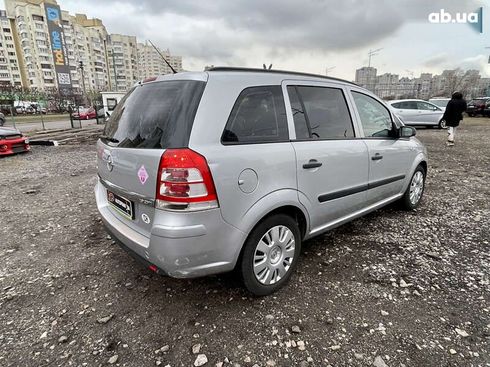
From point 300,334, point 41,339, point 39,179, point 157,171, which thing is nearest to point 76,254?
point 41,339

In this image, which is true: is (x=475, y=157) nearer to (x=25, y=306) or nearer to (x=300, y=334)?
(x=300, y=334)

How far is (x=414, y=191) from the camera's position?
4230 millimetres

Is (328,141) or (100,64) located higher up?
(100,64)

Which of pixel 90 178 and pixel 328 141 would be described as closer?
pixel 328 141

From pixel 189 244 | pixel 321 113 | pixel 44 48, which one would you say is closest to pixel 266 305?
pixel 189 244

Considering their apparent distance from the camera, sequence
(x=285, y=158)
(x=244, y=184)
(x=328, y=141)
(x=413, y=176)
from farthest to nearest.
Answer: (x=413, y=176)
(x=328, y=141)
(x=285, y=158)
(x=244, y=184)

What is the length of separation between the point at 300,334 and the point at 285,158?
1290mm

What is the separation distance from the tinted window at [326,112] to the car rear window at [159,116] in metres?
0.99

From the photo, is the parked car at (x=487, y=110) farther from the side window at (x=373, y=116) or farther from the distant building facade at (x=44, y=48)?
the distant building facade at (x=44, y=48)

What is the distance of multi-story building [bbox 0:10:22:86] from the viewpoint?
6925 centimetres

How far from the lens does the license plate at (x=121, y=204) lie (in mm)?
2207

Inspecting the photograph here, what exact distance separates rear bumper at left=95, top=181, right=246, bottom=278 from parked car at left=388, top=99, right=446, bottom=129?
15532 mm

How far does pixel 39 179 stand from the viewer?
623 cm

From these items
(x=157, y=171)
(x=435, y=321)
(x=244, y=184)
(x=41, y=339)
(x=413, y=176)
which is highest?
(x=157, y=171)
